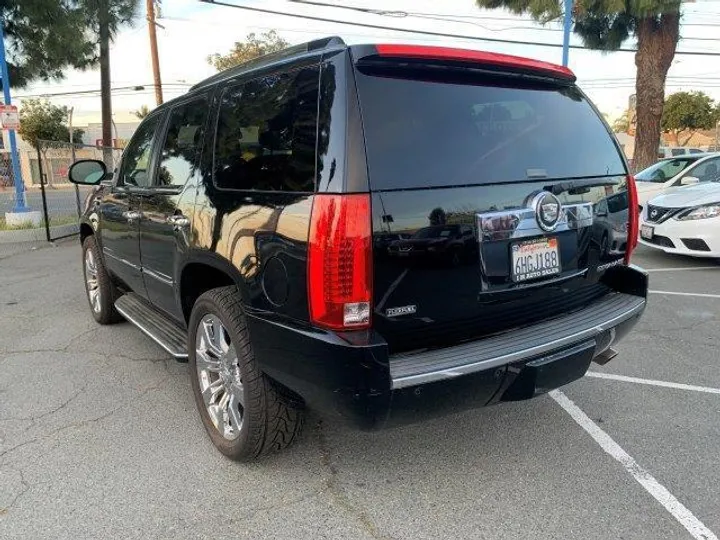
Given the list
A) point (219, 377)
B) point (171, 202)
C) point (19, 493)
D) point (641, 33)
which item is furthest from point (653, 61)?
point (19, 493)

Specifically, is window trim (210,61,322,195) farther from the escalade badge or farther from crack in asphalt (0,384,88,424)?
crack in asphalt (0,384,88,424)

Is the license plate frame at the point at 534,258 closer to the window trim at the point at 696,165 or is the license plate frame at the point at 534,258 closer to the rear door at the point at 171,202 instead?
the rear door at the point at 171,202

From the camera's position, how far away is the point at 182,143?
3.44 m

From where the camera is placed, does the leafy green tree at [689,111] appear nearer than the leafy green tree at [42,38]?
No

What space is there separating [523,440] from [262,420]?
144cm

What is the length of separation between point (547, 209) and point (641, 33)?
15.0 m

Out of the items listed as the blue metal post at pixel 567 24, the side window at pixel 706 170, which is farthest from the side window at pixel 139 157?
the blue metal post at pixel 567 24

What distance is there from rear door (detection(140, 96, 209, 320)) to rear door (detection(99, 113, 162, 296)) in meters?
0.18

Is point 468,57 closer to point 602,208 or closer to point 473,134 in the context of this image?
point 473,134

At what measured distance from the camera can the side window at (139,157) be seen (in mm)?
3955

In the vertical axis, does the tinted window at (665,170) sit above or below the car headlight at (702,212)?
above

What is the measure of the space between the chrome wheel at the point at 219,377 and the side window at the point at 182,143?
891mm

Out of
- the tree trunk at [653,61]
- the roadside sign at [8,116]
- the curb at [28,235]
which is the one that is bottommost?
the curb at [28,235]

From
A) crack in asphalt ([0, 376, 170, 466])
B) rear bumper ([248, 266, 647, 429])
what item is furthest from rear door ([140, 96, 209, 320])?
rear bumper ([248, 266, 647, 429])
